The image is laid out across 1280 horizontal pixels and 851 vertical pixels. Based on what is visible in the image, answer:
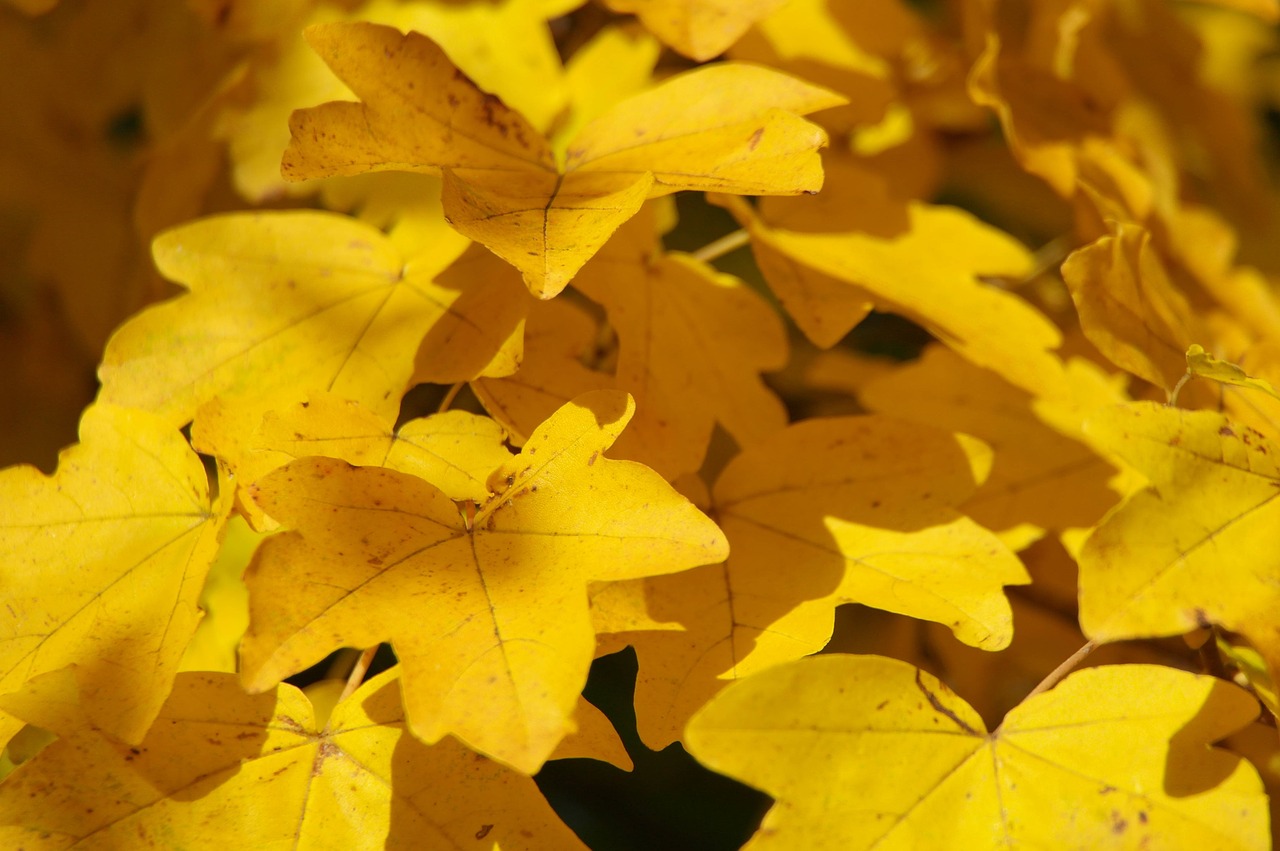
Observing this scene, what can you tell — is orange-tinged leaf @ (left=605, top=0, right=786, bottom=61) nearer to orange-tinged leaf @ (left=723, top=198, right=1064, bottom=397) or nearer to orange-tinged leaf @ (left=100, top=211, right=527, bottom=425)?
orange-tinged leaf @ (left=723, top=198, right=1064, bottom=397)

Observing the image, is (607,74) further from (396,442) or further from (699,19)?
(396,442)

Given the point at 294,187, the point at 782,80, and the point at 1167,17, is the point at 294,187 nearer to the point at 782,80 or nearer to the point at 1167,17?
the point at 782,80

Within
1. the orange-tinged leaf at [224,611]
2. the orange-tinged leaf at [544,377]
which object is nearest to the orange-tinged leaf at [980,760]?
the orange-tinged leaf at [544,377]

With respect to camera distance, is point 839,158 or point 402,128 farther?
point 839,158

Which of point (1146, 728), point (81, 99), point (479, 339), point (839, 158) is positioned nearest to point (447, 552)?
point (479, 339)

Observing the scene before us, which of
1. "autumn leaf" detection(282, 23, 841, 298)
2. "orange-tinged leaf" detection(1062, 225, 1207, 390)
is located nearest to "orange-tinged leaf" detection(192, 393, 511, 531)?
"autumn leaf" detection(282, 23, 841, 298)

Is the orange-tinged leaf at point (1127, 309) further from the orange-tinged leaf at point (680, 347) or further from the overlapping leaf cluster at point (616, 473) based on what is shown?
the orange-tinged leaf at point (680, 347)
